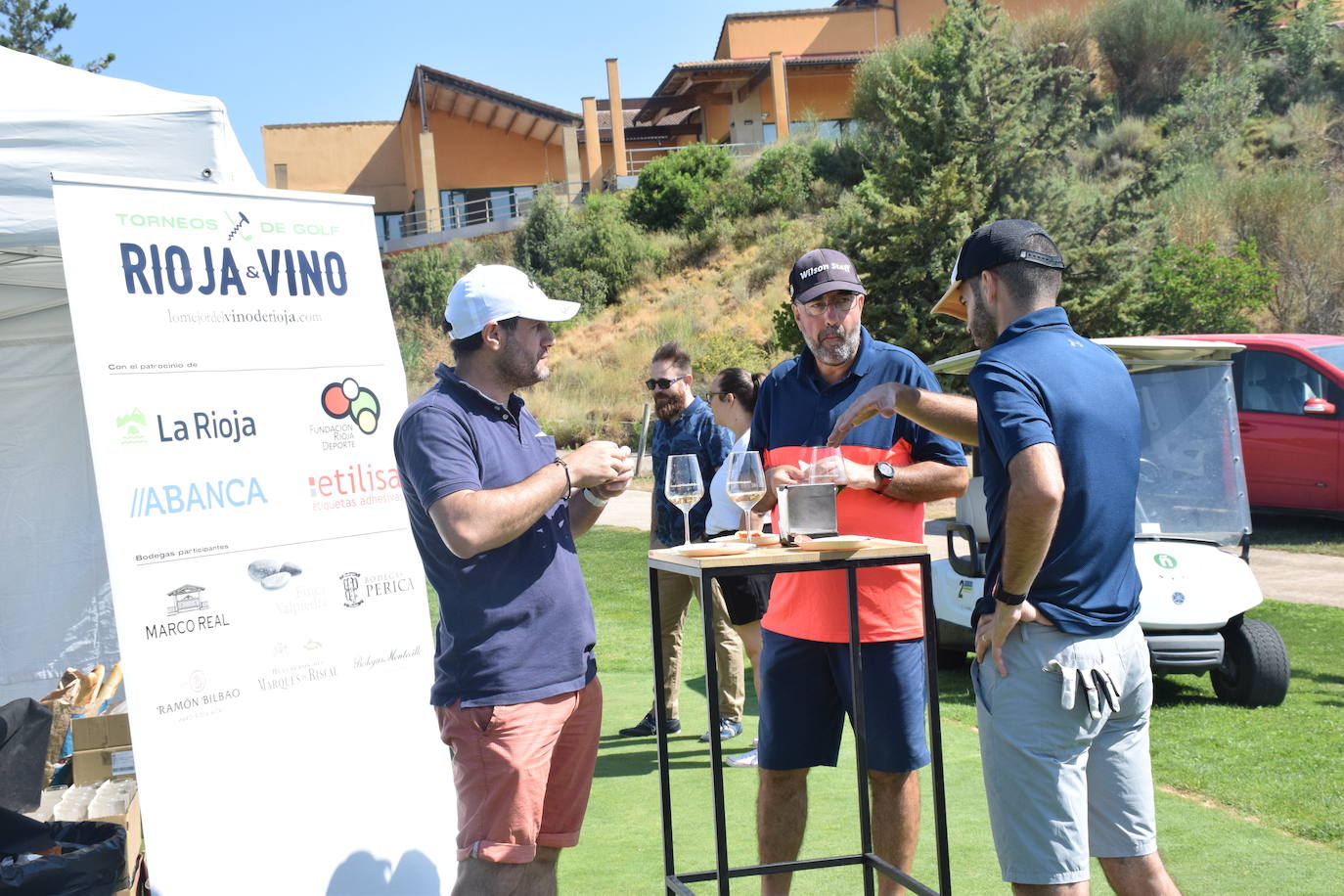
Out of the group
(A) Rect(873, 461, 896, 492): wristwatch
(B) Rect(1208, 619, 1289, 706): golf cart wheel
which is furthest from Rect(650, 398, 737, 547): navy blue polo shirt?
(B) Rect(1208, 619, 1289, 706): golf cart wheel

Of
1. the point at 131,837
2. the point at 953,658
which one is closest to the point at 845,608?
the point at 131,837

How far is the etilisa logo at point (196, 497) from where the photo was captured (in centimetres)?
409

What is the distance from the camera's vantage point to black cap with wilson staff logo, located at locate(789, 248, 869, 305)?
3.80 meters

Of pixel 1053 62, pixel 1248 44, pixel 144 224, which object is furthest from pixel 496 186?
pixel 144 224

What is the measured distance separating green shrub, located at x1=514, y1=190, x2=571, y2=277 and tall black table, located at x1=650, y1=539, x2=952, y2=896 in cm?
3684

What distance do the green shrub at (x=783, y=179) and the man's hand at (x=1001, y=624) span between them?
35.5m

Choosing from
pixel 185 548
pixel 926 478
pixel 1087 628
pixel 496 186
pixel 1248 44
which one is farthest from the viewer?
pixel 496 186

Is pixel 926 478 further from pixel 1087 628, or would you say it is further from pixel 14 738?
pixel 14 738

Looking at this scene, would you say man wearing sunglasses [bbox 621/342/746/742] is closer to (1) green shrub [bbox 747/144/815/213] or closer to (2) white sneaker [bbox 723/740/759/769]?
(2) white sneaker [bbox 723/740/759/769]

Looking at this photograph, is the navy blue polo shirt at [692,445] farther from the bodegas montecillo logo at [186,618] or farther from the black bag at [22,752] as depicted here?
the black bag at [22,752]

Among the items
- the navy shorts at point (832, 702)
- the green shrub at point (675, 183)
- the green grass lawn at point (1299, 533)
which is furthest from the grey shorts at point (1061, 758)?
the green shrub at point (675, 183)

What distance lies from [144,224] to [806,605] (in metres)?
2.77

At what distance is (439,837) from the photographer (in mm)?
4691

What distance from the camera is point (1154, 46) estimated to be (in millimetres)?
37219
